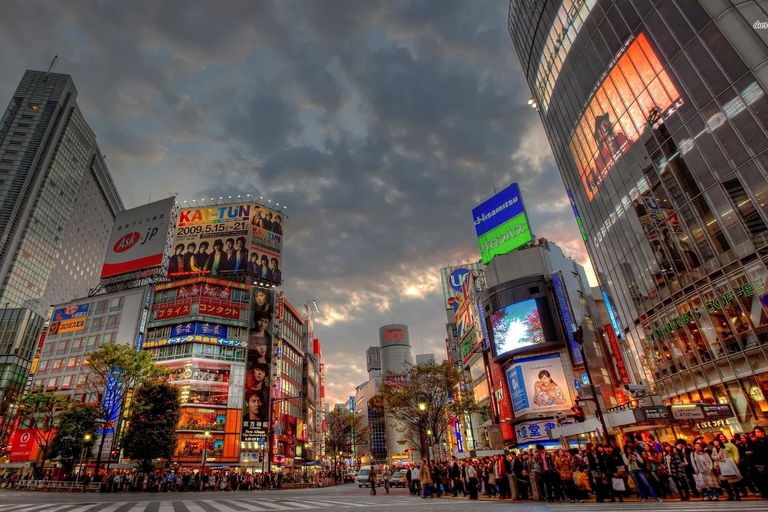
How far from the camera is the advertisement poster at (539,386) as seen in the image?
1645 inches

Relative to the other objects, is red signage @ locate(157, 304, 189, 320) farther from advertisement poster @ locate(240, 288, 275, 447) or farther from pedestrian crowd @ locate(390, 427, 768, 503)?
pedestrian crowd @ locate(390, 427, 768, 503)

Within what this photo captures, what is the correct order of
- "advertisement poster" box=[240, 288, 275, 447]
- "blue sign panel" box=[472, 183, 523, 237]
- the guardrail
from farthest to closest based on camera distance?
"advertisement poster" box=[240, 288, 275, 447] < "blue sign panel" box=[472, 183, 523, 237] < the guardrail

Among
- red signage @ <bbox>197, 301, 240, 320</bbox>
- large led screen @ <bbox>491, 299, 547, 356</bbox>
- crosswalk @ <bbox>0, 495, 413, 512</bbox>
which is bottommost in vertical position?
crosswalk @ <bbox>0, 495, 413, 512</bbox>

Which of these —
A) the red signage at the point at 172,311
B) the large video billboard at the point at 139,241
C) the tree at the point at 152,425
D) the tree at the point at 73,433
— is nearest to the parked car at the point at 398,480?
the tree at the point at 152,425

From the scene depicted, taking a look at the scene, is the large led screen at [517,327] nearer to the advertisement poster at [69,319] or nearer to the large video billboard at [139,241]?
the large video billboard at [139,241]

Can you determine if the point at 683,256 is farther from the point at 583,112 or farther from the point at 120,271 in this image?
the point at 120,271

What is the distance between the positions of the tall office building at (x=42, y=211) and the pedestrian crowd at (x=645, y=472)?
310 feet

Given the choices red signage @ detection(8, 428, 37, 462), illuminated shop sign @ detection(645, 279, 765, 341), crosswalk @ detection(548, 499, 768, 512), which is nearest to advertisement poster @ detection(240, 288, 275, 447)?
red signage @ detection(8, 428, 37, 462)

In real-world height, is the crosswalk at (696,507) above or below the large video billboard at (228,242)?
below

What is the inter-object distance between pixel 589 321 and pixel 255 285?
5011 centimetres

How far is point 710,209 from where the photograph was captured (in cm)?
2517

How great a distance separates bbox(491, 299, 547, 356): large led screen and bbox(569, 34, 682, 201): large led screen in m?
14.1

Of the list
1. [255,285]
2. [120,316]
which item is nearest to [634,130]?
[255,285]

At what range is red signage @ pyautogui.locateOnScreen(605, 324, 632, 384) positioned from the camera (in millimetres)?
42000
